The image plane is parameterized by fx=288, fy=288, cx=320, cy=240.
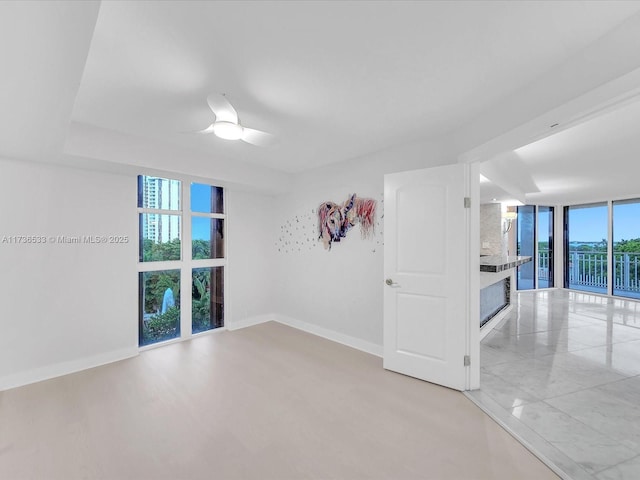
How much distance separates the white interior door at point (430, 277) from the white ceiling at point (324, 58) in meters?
0.64

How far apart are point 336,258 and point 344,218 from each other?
1.87 feet

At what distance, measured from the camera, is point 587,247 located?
289 inches

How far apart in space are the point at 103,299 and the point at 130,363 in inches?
30.9

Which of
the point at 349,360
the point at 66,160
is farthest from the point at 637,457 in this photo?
the point at 66,160

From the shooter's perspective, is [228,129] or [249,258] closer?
[228,129]

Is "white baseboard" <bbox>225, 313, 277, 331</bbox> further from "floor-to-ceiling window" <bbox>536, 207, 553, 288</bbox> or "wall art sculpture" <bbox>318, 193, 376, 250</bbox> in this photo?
"floor-to-ceiling window" <bbox>536, 207, 553, 288</bbox>

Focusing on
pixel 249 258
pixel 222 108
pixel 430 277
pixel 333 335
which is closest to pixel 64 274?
pixel 249 258

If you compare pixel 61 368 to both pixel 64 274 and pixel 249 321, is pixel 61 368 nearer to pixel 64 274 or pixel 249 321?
pixel 64 274

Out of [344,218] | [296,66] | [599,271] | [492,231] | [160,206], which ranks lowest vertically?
[599,271]

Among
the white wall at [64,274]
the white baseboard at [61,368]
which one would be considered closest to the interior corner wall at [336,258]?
the white wall at [64,274]

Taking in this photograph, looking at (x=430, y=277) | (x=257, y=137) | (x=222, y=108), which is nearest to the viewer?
(x=222, y=108)

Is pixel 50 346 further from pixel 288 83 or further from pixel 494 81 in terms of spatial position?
pixel 494 81

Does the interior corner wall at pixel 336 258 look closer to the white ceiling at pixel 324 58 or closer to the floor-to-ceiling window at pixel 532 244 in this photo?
the white ceiling at pixel 324 58

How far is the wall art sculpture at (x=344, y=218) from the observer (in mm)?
3561
